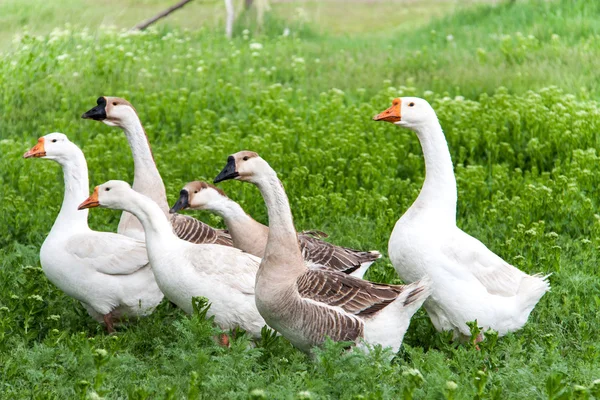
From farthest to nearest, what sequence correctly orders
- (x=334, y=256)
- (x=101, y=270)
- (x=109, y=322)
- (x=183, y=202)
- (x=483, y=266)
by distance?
(x=334, y=256) → (x=109, y=322) → (x=101, y=270) → (x=183, y=202) → (x=483, y=266)

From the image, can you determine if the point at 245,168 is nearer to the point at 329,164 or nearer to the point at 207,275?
the point at 207,275

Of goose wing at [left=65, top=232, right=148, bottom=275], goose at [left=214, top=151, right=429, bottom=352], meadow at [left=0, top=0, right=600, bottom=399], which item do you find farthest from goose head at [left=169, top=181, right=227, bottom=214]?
meadow at [left=0, top=0, right=600, bottom=399]

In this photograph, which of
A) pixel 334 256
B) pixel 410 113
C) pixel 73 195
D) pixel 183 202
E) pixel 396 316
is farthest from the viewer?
pixel 73 195

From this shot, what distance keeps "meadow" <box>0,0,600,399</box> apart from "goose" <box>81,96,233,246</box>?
2.57ft

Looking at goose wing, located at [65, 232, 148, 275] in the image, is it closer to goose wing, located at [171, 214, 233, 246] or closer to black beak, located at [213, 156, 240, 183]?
goose wing, located at [171, 214, 233, 246]

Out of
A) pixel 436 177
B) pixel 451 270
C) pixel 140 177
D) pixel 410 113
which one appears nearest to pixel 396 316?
pixel 451 270

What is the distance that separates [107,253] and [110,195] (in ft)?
1.66

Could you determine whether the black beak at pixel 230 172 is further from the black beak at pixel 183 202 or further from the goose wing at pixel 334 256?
the goose wing at pixel 334 256

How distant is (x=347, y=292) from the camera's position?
651 centimetres

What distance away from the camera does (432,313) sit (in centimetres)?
695

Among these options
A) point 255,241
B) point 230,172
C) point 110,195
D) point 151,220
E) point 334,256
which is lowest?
point 334,256

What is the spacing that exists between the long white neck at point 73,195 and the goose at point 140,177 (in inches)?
18.7

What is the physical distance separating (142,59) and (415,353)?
1111cm

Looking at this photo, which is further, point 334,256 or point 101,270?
point 334,256
